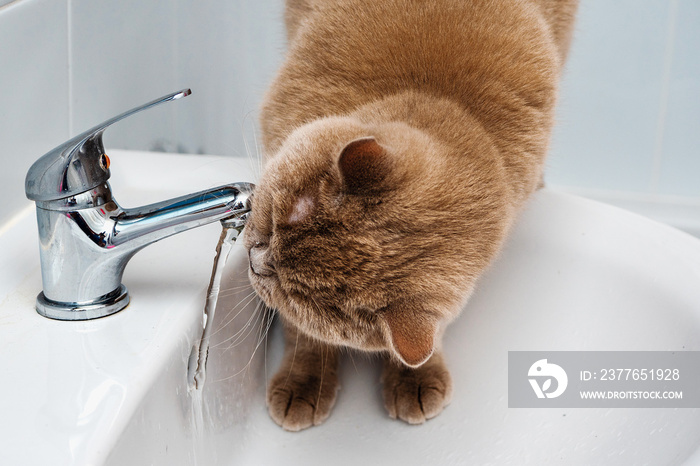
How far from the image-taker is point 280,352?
3.62 feet

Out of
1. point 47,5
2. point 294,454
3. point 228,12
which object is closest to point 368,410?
point 294,454

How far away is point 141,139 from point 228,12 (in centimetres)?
35

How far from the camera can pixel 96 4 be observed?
107 cm

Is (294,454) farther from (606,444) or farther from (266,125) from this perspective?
(266,125)

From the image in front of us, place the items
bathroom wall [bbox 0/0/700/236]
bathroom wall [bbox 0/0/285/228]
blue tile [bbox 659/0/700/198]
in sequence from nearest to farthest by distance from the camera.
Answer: bathroom wall [bbox 0/0/285/228] → bathroom wall [bbox 0/0/700/236] → blue tile [bbox 659/0/700/198]

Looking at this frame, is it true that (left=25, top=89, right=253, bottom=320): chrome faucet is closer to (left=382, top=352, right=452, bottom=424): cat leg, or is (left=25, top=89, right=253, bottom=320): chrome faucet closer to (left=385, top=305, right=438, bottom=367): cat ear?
(left=385, top=305, right=438, bottom=367): cat ear

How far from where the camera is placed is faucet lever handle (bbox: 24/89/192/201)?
2.18 ft

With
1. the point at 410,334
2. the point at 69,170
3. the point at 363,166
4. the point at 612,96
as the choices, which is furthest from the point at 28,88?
the point at 612,96

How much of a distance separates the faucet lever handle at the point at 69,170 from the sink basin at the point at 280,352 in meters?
0.15

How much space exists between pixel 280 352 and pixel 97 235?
0.46m

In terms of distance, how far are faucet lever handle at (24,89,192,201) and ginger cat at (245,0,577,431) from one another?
0.21 meters

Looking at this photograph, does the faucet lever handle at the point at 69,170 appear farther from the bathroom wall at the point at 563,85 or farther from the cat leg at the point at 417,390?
the cat leg at the point at 417,390

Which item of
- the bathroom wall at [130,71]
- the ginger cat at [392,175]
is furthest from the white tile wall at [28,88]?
the ginger cat at [392,175]

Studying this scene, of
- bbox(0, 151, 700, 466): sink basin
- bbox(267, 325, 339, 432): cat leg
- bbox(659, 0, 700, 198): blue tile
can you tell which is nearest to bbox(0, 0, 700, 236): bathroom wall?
bbox(659, 0, 700, 198): blue tile
